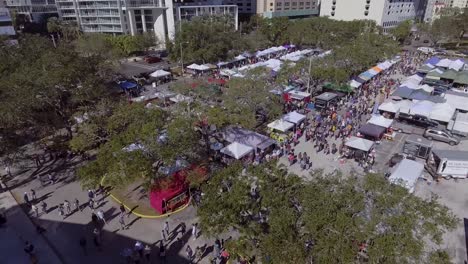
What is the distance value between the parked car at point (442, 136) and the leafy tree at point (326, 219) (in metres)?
19.4

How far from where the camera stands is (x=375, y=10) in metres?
85.2

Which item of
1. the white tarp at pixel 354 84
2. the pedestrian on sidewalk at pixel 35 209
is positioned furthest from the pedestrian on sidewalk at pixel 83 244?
the white tarp at pixel 354 84

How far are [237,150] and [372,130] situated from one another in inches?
511

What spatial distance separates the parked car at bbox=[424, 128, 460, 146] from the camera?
28.0m

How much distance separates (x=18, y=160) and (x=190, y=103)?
45.7ft

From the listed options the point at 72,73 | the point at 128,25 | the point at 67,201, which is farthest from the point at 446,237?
the point at 128,25

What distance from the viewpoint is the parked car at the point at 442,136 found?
2798cm

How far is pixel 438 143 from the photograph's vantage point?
28453mm

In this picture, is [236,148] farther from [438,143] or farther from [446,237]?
[438,143]

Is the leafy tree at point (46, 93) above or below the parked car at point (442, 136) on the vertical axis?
above

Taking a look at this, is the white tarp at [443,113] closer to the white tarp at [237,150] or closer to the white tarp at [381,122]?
the white tarp at [381,122]

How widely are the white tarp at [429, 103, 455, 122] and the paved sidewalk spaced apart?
110ft

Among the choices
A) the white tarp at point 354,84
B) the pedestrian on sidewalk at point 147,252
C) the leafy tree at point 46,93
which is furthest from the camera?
the white tarp at point 354,84

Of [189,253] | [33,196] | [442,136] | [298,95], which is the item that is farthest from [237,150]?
[442,136]
